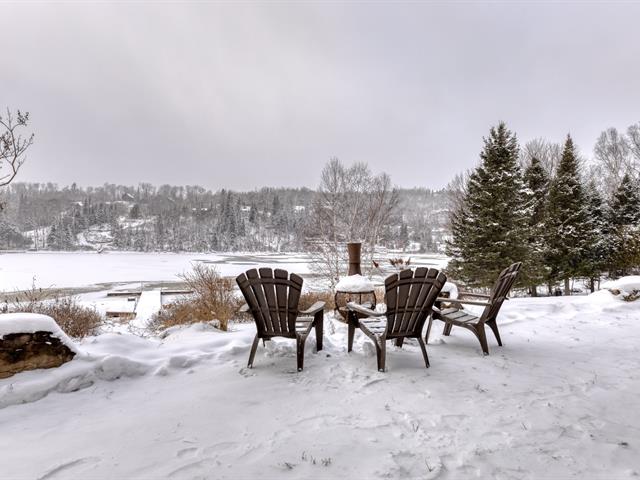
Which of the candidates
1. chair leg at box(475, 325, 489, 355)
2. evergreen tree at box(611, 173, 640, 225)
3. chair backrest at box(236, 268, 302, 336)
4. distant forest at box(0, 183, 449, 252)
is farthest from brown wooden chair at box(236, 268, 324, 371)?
distant forest at box(0, 183, 449, 252)

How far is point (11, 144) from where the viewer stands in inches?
132

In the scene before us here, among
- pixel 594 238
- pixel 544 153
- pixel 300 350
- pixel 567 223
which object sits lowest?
pixel 300 350

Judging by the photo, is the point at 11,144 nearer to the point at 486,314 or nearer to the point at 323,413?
the point at 323,413

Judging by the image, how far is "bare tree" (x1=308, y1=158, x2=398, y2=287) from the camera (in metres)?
14.7

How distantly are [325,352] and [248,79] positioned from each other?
1869 cm

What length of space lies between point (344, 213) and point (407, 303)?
1351cm

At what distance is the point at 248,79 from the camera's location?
1861 cm

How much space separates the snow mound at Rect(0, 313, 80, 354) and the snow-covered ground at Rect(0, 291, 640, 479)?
0.25 meters

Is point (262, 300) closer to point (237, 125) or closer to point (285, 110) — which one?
point (285, 110)

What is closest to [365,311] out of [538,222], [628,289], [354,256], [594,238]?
[354,256]

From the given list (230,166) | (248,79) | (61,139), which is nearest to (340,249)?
(248,79)

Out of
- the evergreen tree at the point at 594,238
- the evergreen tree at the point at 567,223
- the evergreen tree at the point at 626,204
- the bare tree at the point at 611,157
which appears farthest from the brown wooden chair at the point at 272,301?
the bare tree at the point at 611,157

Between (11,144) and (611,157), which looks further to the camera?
(611,157)

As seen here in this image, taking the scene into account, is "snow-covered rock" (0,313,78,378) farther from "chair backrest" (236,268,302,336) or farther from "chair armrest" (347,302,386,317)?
"chair armrest" (347,302,386,317)
